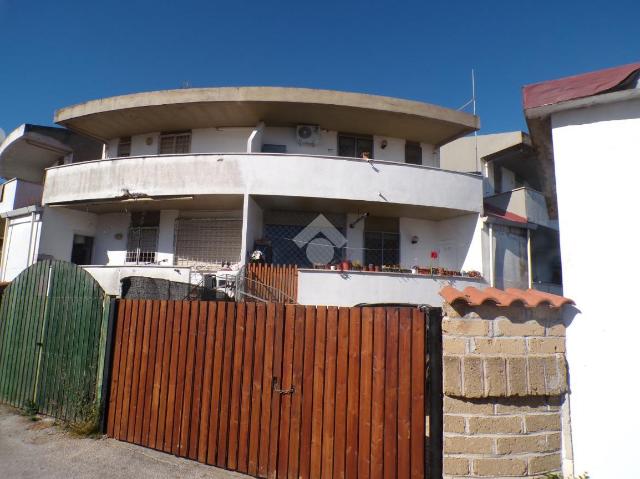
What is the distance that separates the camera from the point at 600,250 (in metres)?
3.51

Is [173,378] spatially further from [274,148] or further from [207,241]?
[274,148]

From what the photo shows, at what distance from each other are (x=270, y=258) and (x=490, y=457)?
403 inches

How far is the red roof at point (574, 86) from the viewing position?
375 centimetres

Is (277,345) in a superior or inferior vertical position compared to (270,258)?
inferior

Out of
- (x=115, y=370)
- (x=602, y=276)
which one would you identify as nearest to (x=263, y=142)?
(x=115, y=370)

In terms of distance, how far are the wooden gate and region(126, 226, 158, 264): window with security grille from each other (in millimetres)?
10562

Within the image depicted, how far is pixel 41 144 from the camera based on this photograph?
17.3 metres

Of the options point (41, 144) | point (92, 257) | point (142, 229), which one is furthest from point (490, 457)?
point (41, 144)

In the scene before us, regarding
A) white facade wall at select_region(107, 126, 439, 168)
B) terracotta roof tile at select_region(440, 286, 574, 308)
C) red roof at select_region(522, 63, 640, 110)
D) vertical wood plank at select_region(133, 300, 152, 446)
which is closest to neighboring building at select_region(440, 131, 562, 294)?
white facade wall at select_region(107, 126, 439, 168)

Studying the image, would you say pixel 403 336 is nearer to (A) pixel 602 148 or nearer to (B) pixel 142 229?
(A) pixel 602 148

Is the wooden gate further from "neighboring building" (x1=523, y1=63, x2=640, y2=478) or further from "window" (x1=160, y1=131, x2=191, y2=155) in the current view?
"window" (x1=160, y1=131, x2=191, y2=155)

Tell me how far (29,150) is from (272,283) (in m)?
14.7

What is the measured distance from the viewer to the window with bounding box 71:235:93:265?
600 inches

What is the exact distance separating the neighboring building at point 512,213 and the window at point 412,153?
3.35m
